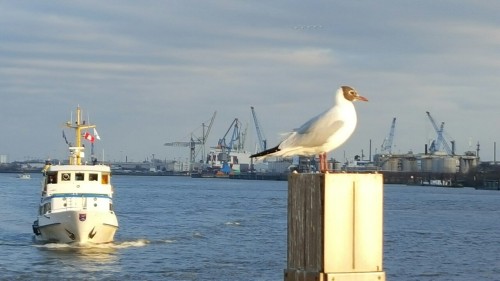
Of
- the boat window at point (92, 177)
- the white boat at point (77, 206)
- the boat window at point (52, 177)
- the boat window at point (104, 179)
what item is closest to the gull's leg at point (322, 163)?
the white boat at point (77, 206)

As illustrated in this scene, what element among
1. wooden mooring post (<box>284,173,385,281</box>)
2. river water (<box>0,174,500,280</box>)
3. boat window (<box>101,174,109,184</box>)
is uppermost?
boat window (<box>101,174,109,184</box>)

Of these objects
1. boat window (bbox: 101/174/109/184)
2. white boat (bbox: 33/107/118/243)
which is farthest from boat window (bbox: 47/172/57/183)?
boat window (bbox: 101/174/109/184)

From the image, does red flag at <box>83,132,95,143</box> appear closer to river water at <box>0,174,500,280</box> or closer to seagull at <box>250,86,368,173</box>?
river water at <box>0,174,500,280</box>

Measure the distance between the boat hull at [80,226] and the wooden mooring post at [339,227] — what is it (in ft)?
101

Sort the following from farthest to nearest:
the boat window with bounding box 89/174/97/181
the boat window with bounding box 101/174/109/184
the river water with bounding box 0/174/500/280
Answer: the boat window with bounding box 101/174/109/184
the boat window with bounding box 89/174/97/181
the river water with bounding box 0/174/500/280

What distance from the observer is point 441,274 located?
1351 inches

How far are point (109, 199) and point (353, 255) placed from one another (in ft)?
105

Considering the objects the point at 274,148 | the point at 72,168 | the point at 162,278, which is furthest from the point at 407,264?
the point at 274,148

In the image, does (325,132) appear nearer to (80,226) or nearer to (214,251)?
(80,226)

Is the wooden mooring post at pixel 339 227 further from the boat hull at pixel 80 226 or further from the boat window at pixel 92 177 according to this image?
the boat window at pixel 92 177

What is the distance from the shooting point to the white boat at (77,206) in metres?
37.8

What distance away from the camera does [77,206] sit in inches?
1489

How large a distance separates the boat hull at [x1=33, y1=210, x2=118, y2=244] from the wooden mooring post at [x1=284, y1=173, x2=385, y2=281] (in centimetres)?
3071

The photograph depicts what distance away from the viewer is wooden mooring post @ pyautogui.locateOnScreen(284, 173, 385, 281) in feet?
23.4
